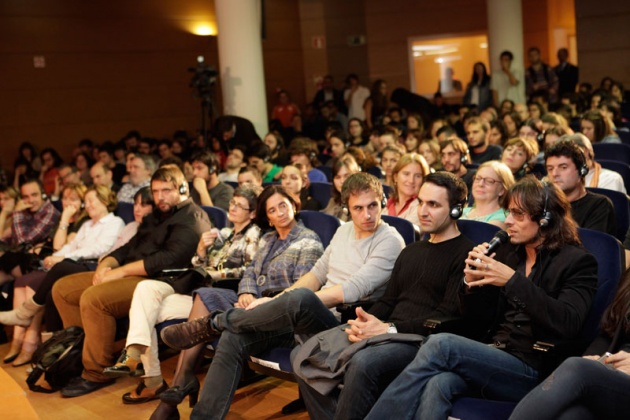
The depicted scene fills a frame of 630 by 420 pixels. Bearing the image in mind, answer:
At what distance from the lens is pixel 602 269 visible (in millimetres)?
2896

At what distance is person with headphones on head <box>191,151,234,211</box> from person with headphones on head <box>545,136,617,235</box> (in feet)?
→ 9.26

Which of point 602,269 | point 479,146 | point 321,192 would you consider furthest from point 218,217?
point 602,269

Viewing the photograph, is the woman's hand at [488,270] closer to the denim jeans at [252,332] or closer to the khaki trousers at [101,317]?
the denim jeans at [252,332]

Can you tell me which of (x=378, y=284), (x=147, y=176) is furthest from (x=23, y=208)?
(x=378, y=284)

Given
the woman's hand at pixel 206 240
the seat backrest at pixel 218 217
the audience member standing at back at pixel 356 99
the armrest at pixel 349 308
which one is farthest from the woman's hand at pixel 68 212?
the audience member standing at back at pixel 356 99

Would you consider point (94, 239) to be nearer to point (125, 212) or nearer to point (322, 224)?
point (125, 212)

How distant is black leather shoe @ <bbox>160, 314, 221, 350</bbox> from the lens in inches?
141

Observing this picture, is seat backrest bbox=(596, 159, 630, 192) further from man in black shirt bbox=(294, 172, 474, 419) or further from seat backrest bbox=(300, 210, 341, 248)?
man in black shirt bbox=(294, 172, 474, 419)

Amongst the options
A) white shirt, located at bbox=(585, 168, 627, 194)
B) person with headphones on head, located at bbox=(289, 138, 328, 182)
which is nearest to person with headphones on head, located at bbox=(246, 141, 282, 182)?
person with headphones on head, located at bbox=(289, 138, 328, 182)

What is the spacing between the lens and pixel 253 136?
867 centimetres

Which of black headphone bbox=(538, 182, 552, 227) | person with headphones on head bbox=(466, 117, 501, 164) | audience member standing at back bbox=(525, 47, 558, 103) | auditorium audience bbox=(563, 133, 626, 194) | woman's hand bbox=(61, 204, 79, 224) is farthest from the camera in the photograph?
audience member standing at back bbox=(525, 47, 558, 103)

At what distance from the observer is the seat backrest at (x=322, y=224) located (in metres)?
4.06

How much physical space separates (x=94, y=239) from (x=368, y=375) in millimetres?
2965

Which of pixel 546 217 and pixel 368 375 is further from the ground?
pixel 546 217
